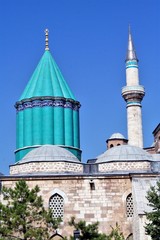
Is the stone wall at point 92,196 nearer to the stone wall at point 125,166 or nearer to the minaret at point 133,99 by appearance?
the stone wall at point 125,166

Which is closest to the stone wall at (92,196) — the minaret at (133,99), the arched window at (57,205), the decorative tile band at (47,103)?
the arched window at (57,205)

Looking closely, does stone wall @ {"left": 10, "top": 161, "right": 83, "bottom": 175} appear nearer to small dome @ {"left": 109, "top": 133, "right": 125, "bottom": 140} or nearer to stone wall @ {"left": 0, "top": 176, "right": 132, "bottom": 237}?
stone wall @ {"left": 0, "top": 176, "right": 132, "bottom": 237}

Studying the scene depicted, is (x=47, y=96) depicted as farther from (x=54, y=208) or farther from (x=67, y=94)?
(x=54, y=208)

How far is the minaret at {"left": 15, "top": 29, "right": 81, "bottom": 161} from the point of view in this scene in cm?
2567

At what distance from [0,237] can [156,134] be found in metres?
17.0

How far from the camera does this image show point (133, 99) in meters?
29.3

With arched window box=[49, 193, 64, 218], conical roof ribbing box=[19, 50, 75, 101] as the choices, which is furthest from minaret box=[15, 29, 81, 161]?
arched window box=[49, 193, 64, 218]

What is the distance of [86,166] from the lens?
2188cm

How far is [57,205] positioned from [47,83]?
25.2ft

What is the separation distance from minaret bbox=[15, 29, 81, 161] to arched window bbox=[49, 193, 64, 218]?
16.5 ft

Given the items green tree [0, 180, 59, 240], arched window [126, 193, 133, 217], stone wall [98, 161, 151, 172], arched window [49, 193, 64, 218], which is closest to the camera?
green tree [0, 180, 59, 240]

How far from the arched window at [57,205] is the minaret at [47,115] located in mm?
5025

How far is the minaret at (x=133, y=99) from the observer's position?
94.6 ft

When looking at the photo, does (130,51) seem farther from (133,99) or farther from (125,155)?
(125,155)
